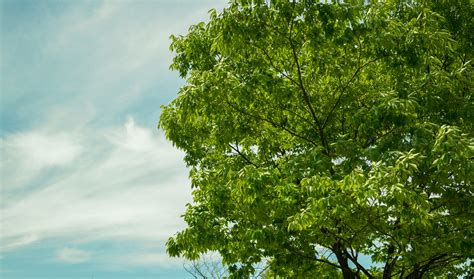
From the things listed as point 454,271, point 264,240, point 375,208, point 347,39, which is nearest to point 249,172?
point 264,240

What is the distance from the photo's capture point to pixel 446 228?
12055mm

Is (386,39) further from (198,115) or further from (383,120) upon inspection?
(198,115)

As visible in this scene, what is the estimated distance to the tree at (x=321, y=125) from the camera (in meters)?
10.8

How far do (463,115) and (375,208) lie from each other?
3480 mm

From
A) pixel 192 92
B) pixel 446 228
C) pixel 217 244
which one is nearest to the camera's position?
pixel 192 92

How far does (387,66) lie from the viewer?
12.5m

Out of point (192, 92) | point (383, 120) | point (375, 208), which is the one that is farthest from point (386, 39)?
point (192, 92)

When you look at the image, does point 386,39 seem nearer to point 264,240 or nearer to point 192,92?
point 192,92

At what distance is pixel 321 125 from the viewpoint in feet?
44.4

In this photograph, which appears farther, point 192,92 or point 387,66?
point 387,66

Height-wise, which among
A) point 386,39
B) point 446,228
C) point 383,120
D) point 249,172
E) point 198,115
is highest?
point 386,39

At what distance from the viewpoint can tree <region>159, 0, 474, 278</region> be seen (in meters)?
10.8

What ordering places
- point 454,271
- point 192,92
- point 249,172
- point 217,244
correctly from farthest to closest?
point 454,271, point 217,244, point 192,92, point 249,172

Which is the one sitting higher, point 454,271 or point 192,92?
point 192,92
